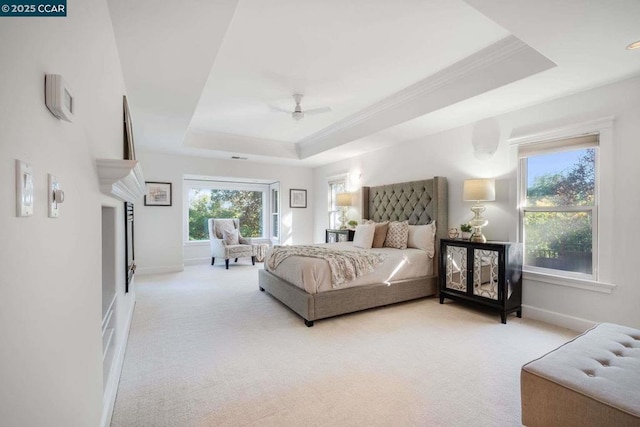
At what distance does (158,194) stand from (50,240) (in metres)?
5.75

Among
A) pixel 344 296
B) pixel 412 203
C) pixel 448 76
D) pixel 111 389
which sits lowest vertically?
pixel 111 389

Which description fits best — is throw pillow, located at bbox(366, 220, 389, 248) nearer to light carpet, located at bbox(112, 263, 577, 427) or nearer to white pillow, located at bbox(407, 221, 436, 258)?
white pillow, located at bbox(407, 221, 436, 258)

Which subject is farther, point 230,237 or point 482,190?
→ point 230,237

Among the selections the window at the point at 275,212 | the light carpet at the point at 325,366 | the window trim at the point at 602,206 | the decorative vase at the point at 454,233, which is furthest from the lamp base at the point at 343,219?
the window trim at the point at 602,206

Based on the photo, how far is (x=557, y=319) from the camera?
3.18 m

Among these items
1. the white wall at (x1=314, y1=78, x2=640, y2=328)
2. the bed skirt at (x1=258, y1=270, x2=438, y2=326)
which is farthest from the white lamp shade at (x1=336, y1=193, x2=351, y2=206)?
the bed skirt at (x1=258, y1=270, x2=438, y2=326)

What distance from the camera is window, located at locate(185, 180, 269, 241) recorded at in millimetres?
7277

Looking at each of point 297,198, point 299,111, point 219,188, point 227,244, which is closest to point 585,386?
point 299,111

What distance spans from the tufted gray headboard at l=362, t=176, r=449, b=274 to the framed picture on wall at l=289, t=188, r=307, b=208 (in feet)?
7.60

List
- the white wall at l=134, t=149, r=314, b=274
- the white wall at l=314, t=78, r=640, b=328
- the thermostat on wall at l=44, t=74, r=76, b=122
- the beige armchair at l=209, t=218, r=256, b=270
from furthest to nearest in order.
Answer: the beige armchair at l=209, t=218, r=256, b=270, the white wall at l=134, t=149, r=314, b=274, the white wall at l=314, t=78, r=640, b=328, the thermostat on wall at l=44, t=74, r=76, b=122

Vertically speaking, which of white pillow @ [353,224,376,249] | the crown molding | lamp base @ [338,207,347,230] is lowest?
white pillow @ [353,224,376,249]

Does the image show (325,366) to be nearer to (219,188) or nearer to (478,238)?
(478,238)

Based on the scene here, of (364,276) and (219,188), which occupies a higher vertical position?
(219,188)

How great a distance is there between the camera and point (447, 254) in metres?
3.94
